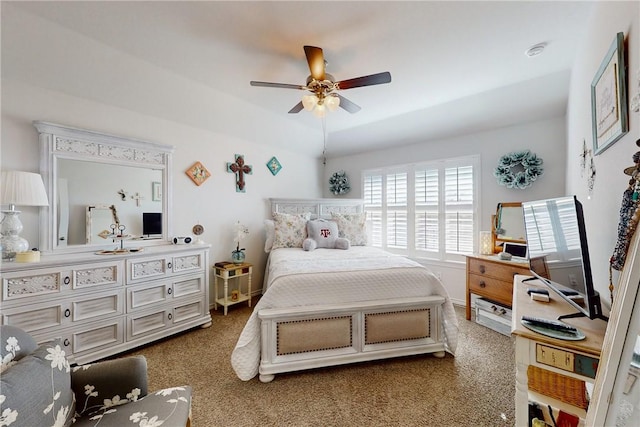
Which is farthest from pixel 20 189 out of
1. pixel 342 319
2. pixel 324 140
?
pixel 324 140

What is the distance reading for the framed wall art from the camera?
1.05 m

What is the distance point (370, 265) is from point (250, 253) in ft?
7.08

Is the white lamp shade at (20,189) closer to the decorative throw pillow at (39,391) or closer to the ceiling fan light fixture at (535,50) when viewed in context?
the decorative throw pillow at (39,391)

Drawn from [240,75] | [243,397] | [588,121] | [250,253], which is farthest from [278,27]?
[250,253]

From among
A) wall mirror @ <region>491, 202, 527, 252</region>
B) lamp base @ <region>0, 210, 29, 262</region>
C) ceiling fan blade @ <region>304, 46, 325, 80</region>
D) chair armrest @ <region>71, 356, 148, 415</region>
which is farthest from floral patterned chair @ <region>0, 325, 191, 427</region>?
wall mirror @ <region>491, 202, 527, 252</region>

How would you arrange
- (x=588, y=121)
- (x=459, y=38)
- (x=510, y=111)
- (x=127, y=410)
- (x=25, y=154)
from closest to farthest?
(x=127, y=410) < (x=588, y=121) < (x=459, y=38) < (x=25, y=154) < (x=510, y=111)

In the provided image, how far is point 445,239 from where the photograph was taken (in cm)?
364

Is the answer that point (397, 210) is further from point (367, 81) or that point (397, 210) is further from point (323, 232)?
point (367, 81)

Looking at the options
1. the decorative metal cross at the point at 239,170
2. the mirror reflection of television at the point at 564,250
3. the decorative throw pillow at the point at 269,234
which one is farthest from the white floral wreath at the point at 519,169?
the decorative metal cross at the point at 239,170

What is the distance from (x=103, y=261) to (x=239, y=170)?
197cm

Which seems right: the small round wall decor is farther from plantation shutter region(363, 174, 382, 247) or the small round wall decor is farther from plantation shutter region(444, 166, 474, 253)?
plantation shutter region(444, 166, 474, 253)

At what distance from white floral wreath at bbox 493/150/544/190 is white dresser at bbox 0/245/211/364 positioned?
371 centimetres

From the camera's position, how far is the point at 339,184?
187 inches

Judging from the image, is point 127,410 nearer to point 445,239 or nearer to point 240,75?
point 240,75
